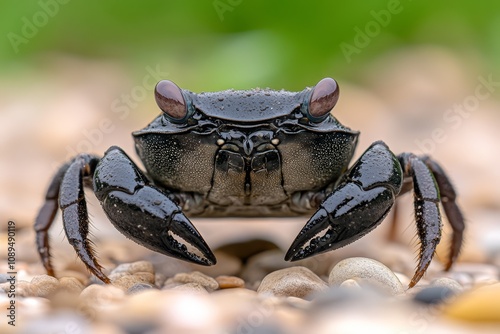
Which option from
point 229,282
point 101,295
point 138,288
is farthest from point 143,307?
point 229,282

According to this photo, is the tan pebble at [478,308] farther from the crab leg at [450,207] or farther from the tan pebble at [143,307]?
the crab leg at [450,207]

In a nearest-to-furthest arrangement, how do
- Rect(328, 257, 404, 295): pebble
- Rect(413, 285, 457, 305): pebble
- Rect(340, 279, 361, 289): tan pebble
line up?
Rect(413, 285, 457, 305): pebble
Rect(340, 279, 361, 289): tan pebble
Rect(328, 257, 404, 295): pebble

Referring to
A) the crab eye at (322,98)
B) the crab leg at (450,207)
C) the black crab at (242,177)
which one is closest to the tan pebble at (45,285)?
the black crab at (242,177)

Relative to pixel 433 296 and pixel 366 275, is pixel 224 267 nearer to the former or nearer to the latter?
pixel 366 275

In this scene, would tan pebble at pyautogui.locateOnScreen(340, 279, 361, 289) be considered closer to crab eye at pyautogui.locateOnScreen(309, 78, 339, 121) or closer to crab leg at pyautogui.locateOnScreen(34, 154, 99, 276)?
A: crab eye at pyautogui.locateOnScreen(309, 78, 339, 121)

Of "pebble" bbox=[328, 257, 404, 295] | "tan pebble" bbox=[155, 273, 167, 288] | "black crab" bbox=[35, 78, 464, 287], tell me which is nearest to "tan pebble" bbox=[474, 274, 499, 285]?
"black crab" bbox=[35, 78, 464, 287]
